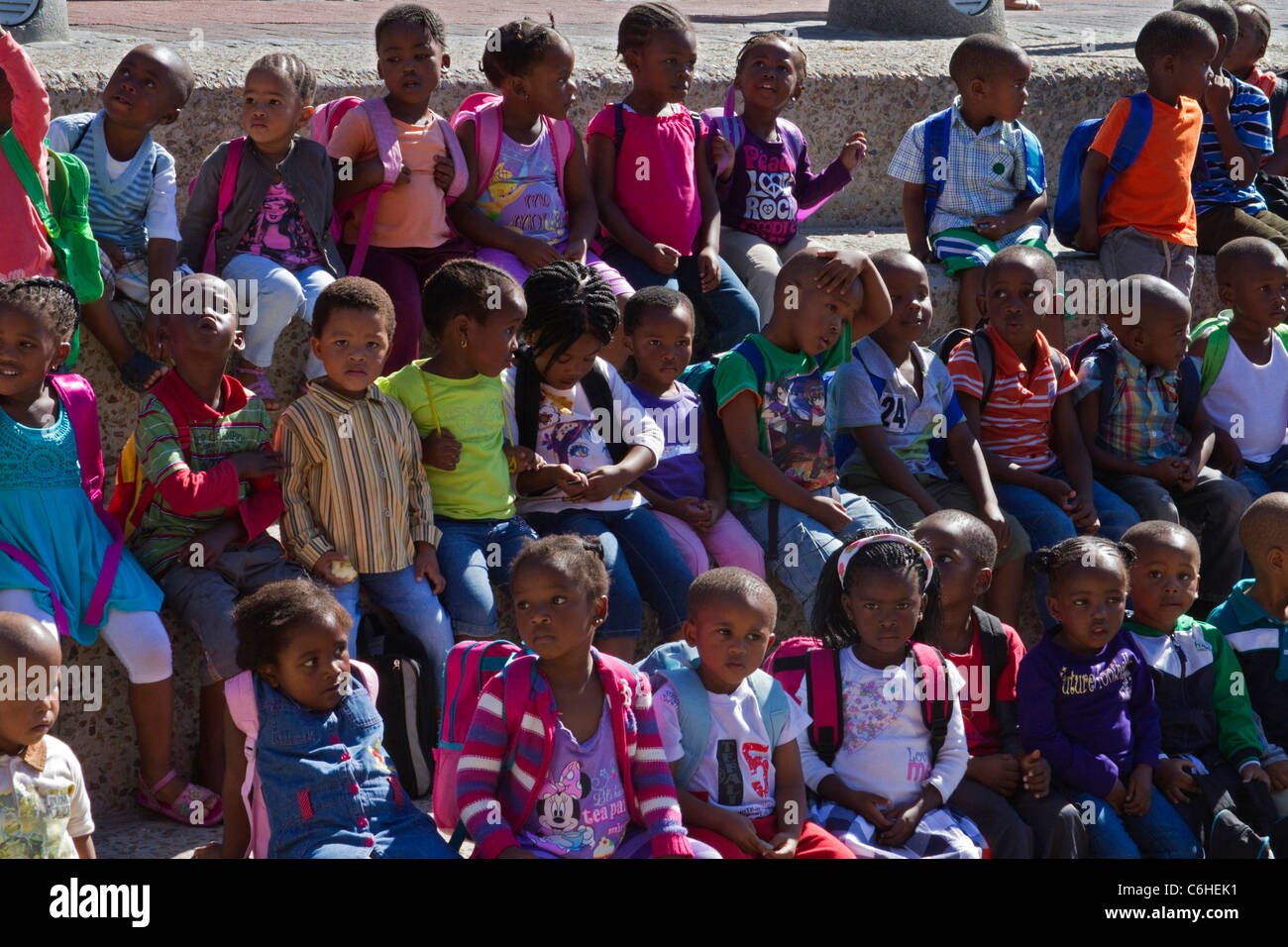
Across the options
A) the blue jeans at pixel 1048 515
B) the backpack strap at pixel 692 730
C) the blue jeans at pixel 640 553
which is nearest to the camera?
the backpack strap at pixel 692 730

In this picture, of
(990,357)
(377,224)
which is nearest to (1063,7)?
(990,357)

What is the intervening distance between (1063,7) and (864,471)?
6.77 metres

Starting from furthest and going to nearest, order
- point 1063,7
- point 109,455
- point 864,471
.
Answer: point 1063,7 → point 864,471 → point 109,455

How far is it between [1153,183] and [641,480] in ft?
9.16

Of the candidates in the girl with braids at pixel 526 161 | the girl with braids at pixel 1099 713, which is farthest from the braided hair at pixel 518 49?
the girl with braids at pixel 1099 713

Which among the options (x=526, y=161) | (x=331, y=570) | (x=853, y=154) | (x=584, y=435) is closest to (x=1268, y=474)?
(x=853, y=154)

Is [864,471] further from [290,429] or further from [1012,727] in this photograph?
[290,429]

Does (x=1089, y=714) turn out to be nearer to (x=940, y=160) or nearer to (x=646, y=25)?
(x=940, y=160)

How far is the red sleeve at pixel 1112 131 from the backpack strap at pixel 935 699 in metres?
3.10

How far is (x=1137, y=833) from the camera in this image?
14.3 ft

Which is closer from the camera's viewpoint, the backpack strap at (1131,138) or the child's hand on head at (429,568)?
the child's hand on head at (429,568)

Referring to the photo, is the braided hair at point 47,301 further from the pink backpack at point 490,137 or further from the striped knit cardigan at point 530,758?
the pink backpack at point 490,137

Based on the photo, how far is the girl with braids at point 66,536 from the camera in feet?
13.4

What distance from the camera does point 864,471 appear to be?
5422mm
